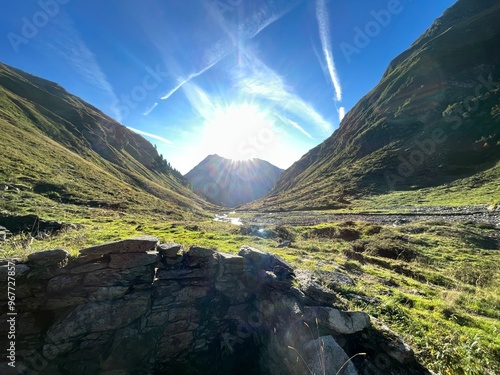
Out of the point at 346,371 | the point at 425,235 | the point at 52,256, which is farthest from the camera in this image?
the point at 425,235

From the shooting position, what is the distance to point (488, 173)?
186 ft

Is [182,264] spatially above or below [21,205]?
below

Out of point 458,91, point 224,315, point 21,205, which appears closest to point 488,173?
point 458,91

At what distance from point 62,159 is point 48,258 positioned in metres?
72.0

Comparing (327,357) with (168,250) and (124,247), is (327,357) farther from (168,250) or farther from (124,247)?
(124,247)

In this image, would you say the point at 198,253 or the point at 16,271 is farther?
the point at 198,253

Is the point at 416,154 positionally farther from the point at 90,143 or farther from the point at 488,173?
the point at 90,143

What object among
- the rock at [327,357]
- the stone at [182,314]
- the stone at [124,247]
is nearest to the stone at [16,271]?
the stone at [124,247]

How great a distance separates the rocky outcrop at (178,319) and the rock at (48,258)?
0.03 m

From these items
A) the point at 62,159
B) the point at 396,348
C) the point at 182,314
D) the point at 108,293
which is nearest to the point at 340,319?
the point at 396,348

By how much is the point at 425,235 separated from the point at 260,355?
22.8 m

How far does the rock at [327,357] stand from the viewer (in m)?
6.45

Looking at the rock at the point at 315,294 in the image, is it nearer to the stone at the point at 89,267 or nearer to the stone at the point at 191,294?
the stone at the point at 191,294

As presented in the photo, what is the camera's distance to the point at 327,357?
677 centimetres
